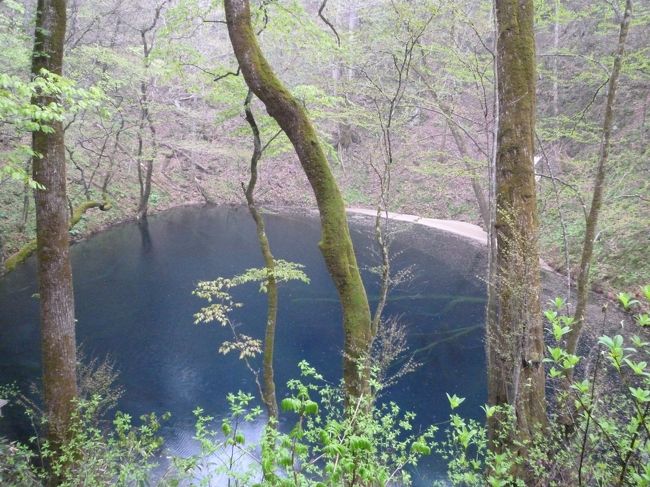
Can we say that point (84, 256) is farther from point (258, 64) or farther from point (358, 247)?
point (258, 64)

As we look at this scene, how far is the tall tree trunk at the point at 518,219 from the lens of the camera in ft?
9.03

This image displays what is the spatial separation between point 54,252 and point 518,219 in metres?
4.02

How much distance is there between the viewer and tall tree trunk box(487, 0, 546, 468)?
9.03 feet

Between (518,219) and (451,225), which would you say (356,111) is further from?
(451,225)

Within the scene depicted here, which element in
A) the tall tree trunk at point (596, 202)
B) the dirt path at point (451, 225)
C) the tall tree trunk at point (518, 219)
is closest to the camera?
the tall tree trunk at point (518, 219)

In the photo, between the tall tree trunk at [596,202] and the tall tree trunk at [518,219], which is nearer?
the tall tree trunk at [518,219]

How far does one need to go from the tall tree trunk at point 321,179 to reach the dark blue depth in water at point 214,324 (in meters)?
3.11

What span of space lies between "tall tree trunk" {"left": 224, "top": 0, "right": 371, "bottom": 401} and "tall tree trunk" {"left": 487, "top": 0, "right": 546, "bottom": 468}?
102cm

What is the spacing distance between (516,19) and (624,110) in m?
15.2

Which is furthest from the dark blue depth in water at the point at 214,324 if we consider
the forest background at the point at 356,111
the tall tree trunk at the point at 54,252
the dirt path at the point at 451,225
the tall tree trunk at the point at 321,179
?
the tall tree trunk at the point at 321,179

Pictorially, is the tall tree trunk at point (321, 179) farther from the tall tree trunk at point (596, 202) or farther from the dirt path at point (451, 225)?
the dirt path at point (451, 225)

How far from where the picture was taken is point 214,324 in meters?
9.70

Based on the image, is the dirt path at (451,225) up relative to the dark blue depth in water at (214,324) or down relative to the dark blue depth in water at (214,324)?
up

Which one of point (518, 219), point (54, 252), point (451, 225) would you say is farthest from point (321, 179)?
point (451, 225)
